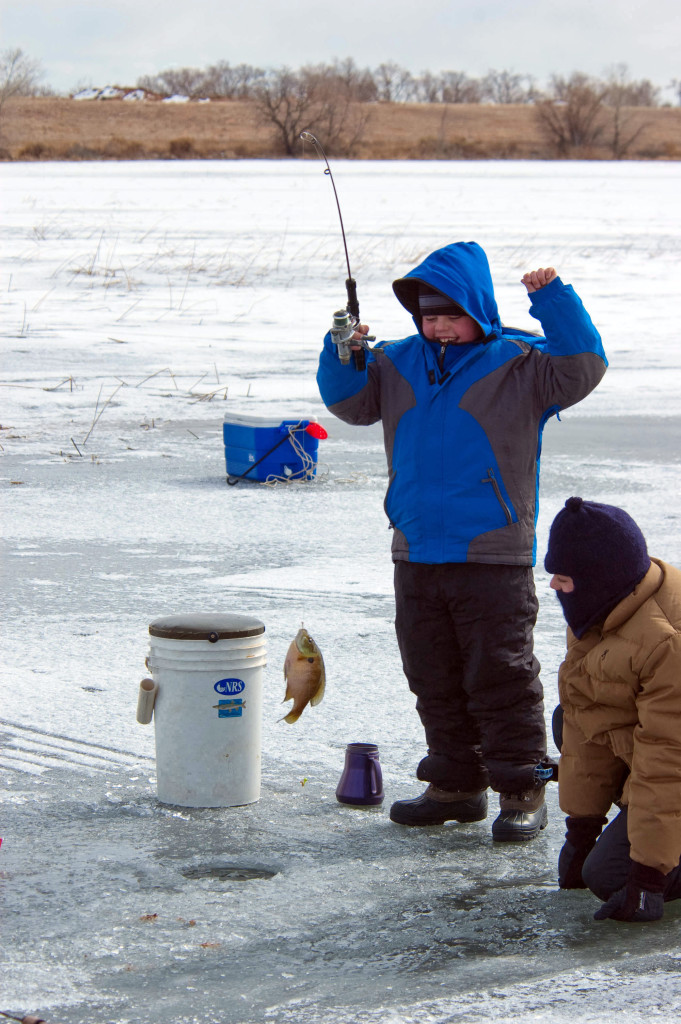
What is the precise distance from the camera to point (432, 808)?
3.48 metres

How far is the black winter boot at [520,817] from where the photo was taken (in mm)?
3361

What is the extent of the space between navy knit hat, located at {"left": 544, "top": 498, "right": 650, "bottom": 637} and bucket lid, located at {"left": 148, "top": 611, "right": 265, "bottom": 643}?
0.90 m

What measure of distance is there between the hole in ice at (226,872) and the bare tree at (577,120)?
60851mm

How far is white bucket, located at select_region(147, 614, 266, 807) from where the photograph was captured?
3465mm

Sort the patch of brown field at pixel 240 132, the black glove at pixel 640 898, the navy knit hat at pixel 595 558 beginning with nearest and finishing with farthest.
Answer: the black glove at pixel 640 898 < the navy knit hat at pixel 595 558 < the patch of brown field at pixel 240 132

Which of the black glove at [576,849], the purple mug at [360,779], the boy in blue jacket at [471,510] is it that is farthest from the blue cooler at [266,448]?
the black glove at [576,849]

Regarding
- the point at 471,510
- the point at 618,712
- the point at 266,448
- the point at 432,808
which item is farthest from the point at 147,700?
the point at 266,448

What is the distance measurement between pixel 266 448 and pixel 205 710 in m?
4.26

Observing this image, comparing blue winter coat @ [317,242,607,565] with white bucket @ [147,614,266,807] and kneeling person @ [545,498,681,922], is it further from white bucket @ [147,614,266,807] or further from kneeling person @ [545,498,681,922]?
white bucket @ [147,614,266,807]

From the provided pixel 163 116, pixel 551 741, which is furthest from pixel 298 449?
pixel 163 116

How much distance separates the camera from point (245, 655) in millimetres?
3482

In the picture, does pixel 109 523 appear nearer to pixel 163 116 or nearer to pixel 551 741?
pixel 551 741

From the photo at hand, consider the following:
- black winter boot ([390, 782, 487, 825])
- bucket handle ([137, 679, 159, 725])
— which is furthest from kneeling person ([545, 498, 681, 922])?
bucket handle ([137, 679, 159, 725])

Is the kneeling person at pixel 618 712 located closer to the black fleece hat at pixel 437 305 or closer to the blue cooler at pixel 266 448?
the black fleece hat at pixel 437 305
